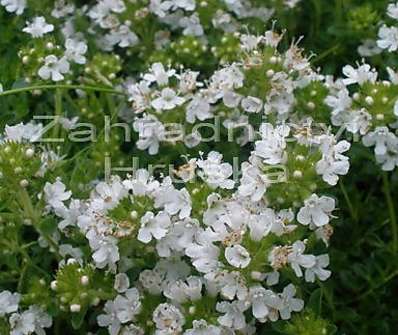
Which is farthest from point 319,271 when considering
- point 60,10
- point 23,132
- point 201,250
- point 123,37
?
point 60,10

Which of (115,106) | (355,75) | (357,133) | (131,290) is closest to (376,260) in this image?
(357,133)

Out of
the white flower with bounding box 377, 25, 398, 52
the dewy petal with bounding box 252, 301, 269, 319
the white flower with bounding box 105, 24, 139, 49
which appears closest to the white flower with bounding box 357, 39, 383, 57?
the white flower with bounding box 377, 25, 398, 52

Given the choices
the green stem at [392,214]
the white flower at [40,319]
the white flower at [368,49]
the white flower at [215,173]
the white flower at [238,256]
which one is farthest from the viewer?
the white flower at [368,49]

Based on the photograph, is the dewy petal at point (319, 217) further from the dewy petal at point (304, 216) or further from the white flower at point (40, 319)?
the white flower at point (40, 319)

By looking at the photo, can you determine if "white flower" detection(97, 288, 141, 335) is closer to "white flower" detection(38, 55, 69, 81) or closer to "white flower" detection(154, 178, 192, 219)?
"white flower" detection(154, 178, 192, 219)

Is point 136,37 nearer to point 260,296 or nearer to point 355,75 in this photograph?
point 355,75

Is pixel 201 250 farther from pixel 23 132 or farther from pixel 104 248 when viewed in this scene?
pixel 23 132

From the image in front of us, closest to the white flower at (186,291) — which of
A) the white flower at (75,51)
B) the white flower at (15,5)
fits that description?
the white flower at (75,51)
